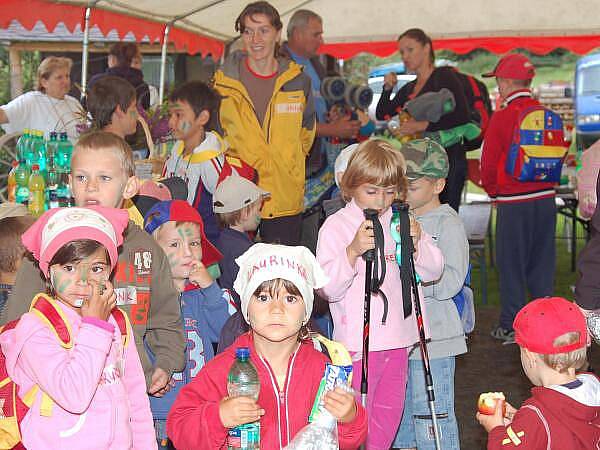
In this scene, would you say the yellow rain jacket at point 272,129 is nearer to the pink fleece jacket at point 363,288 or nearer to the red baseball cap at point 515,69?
the red baseball cap at point 515,69

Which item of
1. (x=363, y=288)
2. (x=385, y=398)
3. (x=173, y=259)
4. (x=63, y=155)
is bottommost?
(x=385, y=398)

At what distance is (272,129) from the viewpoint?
6.99 meters

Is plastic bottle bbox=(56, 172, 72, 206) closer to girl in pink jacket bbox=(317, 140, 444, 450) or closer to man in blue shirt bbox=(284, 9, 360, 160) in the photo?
girl in pink jacket bbox=(317, 140, 444, 450)

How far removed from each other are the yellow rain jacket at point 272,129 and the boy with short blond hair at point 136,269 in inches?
115

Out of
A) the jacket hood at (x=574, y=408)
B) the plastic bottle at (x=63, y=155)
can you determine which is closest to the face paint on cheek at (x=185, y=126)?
the plastic bottle at (x=63, y=155)

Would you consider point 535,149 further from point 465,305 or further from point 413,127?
point 465,305

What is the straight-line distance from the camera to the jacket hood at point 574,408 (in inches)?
128

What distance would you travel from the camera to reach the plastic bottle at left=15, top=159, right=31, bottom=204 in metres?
5.75

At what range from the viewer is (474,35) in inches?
481

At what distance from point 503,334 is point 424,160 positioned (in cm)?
396

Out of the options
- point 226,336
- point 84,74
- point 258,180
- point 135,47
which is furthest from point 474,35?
point 226,336

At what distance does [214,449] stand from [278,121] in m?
4.17

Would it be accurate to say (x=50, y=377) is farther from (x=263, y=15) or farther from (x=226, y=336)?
(x=263, y=15)

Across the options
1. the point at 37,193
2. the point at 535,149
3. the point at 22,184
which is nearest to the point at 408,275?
the point at 37,193
